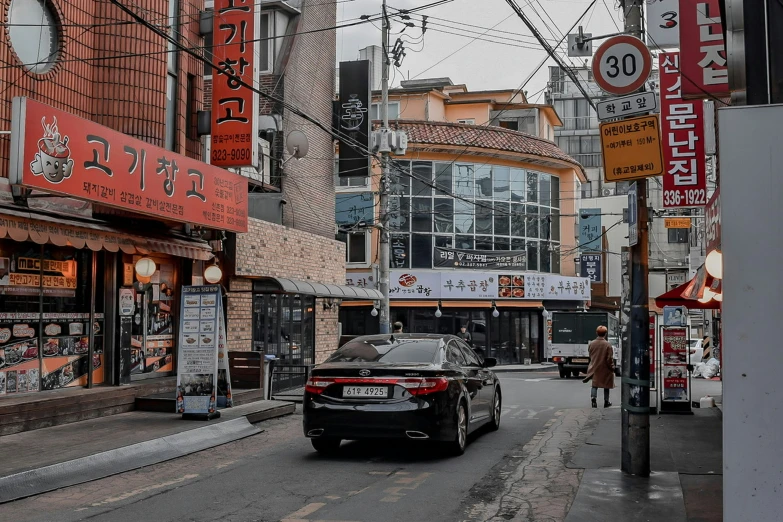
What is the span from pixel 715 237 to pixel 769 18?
6.14 metres

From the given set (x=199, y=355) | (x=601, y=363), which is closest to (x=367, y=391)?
(x=199, y=355)

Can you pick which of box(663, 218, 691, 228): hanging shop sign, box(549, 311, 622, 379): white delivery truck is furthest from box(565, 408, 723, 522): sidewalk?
box(549, 311, 622, 379): white delivery truck

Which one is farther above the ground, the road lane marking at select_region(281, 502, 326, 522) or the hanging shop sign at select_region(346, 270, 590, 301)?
the hanging shop sign at select_region(346, 270, 590, 301)

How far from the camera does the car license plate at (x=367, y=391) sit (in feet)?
31.2

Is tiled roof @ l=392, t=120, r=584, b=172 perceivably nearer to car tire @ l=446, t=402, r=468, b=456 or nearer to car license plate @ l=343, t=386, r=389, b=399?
car tire @ l=446, t=402, r=468, b=456

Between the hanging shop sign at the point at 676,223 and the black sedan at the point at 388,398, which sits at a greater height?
the hanging shop sign at the point at 676,223

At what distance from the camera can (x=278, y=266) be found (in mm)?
19547

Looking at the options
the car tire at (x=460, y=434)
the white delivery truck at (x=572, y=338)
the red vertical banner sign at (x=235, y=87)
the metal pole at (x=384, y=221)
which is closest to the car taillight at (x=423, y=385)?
the car tire at (x=460, y=434)

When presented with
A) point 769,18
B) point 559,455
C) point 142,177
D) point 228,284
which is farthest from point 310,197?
point 769,18

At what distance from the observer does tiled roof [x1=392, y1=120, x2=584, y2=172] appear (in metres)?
36.2

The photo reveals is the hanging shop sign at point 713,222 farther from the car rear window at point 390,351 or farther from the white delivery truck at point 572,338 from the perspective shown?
the white delivery truck at point 572,338

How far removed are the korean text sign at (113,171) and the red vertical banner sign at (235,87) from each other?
0.70 m

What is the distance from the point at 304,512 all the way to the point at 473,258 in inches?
1180

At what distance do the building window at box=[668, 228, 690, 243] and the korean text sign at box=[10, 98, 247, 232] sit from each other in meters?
45.1
